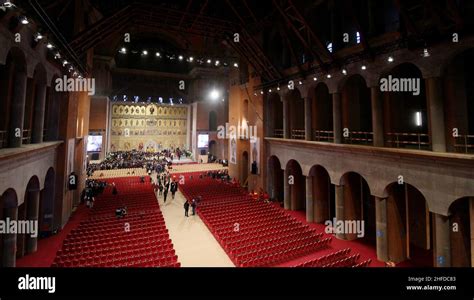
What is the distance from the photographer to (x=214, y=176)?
32438 mm

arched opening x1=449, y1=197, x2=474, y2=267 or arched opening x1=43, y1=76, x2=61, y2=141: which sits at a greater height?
arched opening x1=43, y1=76, x2=61, y2=141

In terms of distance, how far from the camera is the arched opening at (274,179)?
23.9m

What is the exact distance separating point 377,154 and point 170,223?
45.9ft

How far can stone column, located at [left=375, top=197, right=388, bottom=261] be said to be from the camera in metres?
13.1

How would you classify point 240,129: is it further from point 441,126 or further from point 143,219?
point 441,126

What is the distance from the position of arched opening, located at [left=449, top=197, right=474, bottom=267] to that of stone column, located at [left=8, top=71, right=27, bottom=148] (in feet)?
61.8

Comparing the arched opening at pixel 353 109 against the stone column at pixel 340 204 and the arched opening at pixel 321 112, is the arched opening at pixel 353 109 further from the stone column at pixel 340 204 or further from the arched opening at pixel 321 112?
the stone column at pixel 340 204


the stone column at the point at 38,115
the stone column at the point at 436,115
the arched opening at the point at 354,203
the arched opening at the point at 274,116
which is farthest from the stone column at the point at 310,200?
the stone column at the point at 38,115

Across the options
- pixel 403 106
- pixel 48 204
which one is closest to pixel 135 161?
pixel 48 204

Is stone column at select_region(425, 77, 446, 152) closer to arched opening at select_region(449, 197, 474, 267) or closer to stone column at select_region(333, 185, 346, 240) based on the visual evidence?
arched opening at select_region(449, 197, 474, 267)

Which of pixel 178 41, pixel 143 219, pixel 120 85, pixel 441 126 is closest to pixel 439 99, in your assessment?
pixel 441 126

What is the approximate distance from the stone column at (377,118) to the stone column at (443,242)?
14.6 feet

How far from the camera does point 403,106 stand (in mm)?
14555

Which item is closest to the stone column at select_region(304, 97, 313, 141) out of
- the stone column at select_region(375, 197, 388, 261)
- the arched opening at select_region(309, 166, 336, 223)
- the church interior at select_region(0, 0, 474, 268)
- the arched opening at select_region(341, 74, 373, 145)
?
the church interior at select_region(0, 0, 474, 268)
